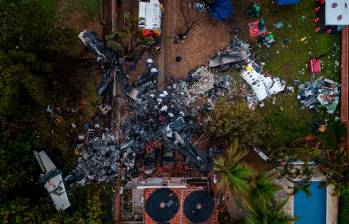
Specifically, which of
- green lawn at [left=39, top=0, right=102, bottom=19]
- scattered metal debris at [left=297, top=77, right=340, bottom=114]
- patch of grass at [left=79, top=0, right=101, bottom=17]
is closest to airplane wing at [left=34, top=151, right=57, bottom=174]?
green lawn at [left=39, top=0, right=102, bottom=19]

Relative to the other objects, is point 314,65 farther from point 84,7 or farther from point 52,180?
point 52,180

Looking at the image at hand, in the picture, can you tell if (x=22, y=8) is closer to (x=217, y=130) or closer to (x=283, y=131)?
(x=217, y=130)

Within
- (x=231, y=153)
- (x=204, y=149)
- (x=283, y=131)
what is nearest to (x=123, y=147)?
(x=204, y=149)

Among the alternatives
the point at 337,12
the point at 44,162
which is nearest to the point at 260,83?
the point at 337,12

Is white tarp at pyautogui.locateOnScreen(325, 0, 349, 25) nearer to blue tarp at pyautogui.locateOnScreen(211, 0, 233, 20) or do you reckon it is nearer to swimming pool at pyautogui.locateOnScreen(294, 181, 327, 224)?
blue tarp at pyautogui.locateOnScreen(211, 0, 233, 20)

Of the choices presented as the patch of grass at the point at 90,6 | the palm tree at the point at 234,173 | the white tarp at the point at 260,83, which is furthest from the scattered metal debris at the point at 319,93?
the patch of grass at the point at 90,6
